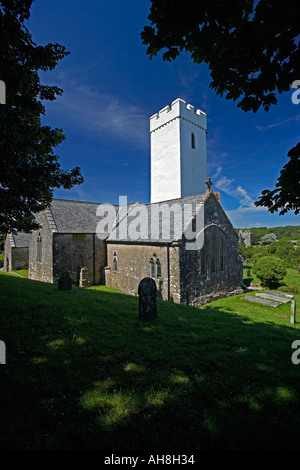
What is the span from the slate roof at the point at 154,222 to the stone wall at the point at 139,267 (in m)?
0.60

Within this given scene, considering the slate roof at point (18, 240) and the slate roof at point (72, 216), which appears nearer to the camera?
the slate roof at point (72, 216)

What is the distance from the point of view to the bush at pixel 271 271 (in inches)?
699

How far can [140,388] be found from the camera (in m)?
3.35

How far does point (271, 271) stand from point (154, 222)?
1093 centimetres

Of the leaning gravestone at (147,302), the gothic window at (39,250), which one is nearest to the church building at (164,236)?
the gothic window at (39,250)

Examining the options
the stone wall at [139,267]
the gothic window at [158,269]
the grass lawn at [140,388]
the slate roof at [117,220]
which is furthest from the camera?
the slate roof at [117,220]

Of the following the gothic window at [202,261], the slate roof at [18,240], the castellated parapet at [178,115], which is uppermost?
the castellated parapet at [178,115]

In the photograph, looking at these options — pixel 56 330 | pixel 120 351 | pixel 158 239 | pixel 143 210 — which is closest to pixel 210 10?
A: pixel 120 351

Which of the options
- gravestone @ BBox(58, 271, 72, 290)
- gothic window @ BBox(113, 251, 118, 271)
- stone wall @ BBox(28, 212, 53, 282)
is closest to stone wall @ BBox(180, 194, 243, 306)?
gravestone @ BBox(58, 271, 72, 290)

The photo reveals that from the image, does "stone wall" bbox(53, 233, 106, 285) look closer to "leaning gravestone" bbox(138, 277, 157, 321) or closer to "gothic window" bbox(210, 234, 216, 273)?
"gothic window" bbox(210, 234, 216, 273)

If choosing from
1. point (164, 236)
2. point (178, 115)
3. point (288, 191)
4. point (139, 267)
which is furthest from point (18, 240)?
point (288, 191)

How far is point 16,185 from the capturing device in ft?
17.8

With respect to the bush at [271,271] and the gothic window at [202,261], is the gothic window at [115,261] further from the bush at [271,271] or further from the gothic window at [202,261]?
the bush at [271,271]
